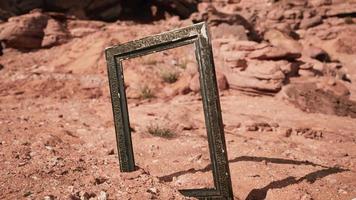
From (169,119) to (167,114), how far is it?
0.23 meters

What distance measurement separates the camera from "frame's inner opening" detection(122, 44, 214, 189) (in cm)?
369

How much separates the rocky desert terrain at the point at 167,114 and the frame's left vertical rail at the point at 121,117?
13cm

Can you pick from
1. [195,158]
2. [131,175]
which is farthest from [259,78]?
[131,175]

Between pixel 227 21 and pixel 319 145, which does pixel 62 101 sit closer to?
pixel 319 145

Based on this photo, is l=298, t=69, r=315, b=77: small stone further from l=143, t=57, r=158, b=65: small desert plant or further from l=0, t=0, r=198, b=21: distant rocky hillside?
l=0, t=0, r=198, b=21: distant rocky hillside

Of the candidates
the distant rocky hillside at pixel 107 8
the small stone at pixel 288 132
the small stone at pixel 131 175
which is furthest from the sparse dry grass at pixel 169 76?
the distant rocky hillside at pixel 107 8

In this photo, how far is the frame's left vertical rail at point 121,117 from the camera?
3014 millimetres

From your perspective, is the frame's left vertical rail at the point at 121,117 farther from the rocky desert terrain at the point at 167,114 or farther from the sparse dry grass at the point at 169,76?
the sparse dry grass at the point at 169,76

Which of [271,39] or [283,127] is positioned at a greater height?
[271,39]

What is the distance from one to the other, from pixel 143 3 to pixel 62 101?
9.81 m

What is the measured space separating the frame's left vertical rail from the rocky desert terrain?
13 centimetres

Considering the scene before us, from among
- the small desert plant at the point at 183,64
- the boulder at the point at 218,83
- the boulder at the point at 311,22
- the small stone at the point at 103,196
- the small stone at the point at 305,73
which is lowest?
the small stone at the point at 305,73

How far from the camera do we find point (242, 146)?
4.60 meters

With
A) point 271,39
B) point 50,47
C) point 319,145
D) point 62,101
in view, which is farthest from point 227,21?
point 319,145
